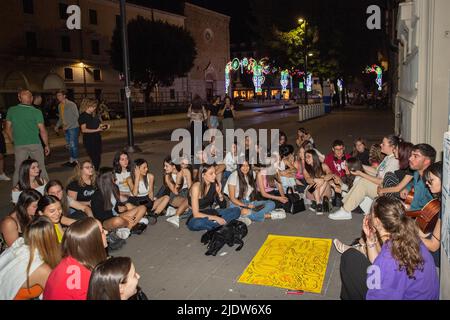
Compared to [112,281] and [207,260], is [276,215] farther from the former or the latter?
[112,281]

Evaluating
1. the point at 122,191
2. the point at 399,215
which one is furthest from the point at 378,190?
the point at 122,191

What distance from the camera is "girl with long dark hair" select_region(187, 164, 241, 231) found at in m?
6.02

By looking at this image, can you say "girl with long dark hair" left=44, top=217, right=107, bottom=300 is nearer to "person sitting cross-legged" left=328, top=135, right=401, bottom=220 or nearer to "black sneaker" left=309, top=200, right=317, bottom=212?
"person sitting cross-legged" left=328, top=135, right=401, bottom=220

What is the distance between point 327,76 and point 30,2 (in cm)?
2843

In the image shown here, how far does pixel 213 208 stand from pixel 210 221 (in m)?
0.85

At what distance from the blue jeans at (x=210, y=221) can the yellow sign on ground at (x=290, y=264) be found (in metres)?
0.76

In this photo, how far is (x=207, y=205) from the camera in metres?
6.50

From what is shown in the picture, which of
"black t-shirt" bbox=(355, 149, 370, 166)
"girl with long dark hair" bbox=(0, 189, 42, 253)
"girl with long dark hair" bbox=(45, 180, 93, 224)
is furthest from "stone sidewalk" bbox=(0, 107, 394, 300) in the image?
Result: "black t-shirt" bbox=(355, 149, 370, 166)

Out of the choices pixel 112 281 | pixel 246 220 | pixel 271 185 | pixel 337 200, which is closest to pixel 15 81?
pixel 271 185

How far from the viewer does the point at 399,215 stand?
3.14 m

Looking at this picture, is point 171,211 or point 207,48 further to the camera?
point 207,48

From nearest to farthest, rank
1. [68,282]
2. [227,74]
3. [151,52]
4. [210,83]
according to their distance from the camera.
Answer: [68,282], [151,52], [227,74], [210,83]

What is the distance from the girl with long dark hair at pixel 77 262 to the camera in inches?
120

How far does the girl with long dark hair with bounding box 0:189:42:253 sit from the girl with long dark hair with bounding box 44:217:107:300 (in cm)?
152
